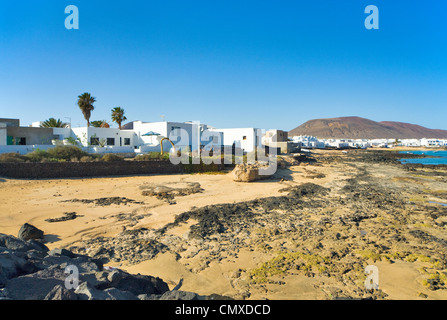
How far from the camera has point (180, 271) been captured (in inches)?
227

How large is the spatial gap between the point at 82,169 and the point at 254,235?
14.9m

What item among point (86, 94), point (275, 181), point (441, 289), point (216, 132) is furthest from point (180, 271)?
point (86, 94)

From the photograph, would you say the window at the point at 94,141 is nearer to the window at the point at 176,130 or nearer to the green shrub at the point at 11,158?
the window at the point at 176,130

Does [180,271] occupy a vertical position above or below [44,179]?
below

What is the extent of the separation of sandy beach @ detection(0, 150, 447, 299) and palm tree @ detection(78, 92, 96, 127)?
24.4m

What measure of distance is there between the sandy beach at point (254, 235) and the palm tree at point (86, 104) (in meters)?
24.4

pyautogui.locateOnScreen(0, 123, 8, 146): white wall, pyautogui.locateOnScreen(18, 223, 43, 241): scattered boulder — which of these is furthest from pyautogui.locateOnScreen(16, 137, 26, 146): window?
pyautogui.locateOnScreen(18, 223, 43, 241): scattered boulder

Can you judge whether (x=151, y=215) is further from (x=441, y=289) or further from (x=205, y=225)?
(x=441, y=289)

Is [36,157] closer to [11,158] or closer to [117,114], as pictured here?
[11,158]

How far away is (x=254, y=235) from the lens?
808 centimetres

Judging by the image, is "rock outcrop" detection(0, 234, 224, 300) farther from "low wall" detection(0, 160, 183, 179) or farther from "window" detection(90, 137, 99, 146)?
"window" detection(90, 137, 99, 146)

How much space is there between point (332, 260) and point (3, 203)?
1293 centimetres
